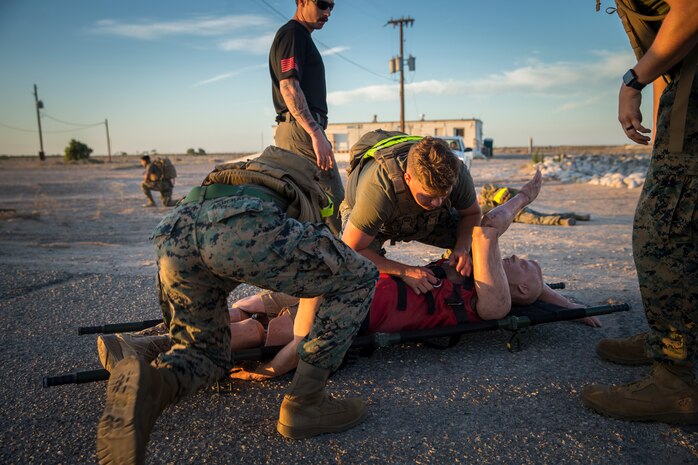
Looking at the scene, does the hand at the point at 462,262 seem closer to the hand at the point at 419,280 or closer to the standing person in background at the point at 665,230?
the hand at the point at 419,280

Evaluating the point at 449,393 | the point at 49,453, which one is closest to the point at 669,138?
the point at 449,393

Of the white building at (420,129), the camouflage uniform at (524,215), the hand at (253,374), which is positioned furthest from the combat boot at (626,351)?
the white building at (420,129)

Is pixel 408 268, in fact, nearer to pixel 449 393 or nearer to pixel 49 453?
pixel 449 393

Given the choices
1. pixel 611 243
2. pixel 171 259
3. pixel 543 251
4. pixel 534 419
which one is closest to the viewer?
pixel 171 259

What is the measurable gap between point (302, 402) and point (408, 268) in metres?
1.17

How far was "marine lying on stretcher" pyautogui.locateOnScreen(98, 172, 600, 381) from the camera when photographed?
2.57 metres

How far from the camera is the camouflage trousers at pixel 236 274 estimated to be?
1.83 m

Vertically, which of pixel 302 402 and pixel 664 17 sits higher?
pixel 664 17

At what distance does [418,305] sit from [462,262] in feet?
1.37

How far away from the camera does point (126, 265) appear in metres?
5.61

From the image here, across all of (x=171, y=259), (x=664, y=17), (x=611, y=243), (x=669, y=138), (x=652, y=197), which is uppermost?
(x=664, y=17)

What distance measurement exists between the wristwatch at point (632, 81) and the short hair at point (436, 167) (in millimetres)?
832

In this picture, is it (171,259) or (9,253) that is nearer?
(171,259)

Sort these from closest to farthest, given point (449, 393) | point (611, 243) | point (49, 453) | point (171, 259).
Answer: point (171, 259), point (49, 453), point (449, 393), point (611, 243)
